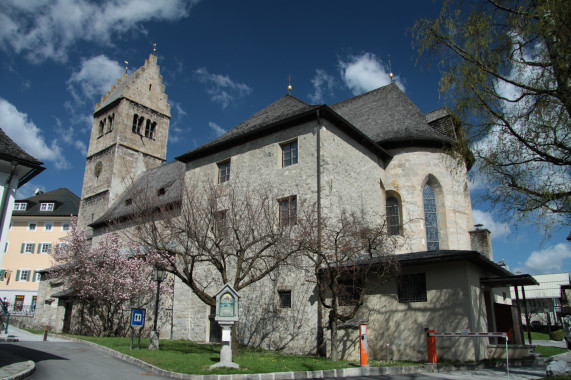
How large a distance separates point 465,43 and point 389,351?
31.8ft

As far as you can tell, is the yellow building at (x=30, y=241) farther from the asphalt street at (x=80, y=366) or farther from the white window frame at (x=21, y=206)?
the asphalt street at (x=80, y=366)

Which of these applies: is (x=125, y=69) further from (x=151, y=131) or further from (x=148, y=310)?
(x=148, y=310)

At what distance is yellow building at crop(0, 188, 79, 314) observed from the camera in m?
45.4

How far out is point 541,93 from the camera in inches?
323

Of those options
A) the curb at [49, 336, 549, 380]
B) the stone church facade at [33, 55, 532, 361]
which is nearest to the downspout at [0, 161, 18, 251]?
the curb at [49, 336, 549, 380]

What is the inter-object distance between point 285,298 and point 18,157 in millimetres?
10608

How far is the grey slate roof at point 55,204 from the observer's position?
162 feet

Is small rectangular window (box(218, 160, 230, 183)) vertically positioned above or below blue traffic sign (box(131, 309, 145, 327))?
above

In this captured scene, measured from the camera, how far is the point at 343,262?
14.3 meters

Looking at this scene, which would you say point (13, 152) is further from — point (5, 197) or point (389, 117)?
point (389, 117)

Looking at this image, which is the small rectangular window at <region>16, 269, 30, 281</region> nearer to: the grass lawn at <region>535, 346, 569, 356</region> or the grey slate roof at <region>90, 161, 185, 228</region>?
the grey slate roof at <region>90, 161, 185, 228</region>

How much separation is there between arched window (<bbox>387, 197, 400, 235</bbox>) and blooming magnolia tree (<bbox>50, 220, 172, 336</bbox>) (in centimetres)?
1203

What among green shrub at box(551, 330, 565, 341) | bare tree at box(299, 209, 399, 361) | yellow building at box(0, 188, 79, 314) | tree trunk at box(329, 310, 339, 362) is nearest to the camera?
tree trunk at box(329, 310, 339, 362)

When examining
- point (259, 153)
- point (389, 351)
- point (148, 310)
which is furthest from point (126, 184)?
point (389, 351)
